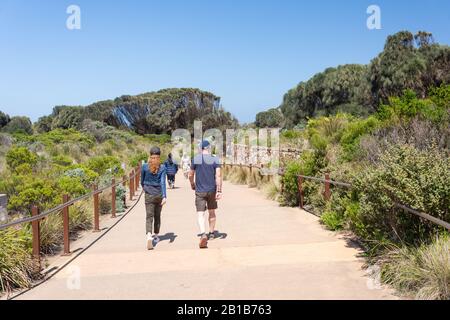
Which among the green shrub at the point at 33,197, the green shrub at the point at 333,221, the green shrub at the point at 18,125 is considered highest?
the green shrub at the point at 18,125

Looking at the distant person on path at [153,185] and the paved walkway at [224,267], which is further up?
the distant person on path at [153,185]

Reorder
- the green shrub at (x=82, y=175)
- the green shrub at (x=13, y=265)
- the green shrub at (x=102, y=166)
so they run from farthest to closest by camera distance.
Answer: the green shrub at (x=102, y=166) → the green shrub at (x=82, y=175) → the green shrub at (x=13, y=265)

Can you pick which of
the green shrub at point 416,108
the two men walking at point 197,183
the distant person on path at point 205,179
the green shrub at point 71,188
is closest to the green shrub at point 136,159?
the green shrub at point 71,188

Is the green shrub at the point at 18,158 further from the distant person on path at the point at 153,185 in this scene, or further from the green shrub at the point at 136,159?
the distant person on path at the point at 153,185

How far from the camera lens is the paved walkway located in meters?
5.57

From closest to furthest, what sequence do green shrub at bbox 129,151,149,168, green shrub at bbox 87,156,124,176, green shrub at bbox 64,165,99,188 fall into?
green shrub at bbox 64,165,99,188
green shrub at bbox 87,156,124,176
green shrub at bbox 129,151,149,168

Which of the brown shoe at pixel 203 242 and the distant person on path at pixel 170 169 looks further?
the distant person on path at pixel 170 169

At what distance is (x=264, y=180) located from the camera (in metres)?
18.8

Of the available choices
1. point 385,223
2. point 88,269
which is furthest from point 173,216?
point 385,223

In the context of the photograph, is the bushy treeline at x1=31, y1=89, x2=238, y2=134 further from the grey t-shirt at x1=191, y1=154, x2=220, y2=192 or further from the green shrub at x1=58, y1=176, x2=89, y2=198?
the grey t-shirt at x1=191, y1=154, x2=220, y2=192

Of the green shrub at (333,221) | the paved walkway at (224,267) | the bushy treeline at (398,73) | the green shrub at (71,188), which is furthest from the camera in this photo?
the bushy treeline at (398,73)

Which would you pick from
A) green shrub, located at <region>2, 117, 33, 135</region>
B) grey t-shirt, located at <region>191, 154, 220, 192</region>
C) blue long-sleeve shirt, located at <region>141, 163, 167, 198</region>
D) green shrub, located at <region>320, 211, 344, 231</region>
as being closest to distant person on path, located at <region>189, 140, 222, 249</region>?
grey t-shirt, located at <region>191, 154, 220, 192</region>

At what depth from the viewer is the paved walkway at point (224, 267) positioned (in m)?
5.57
